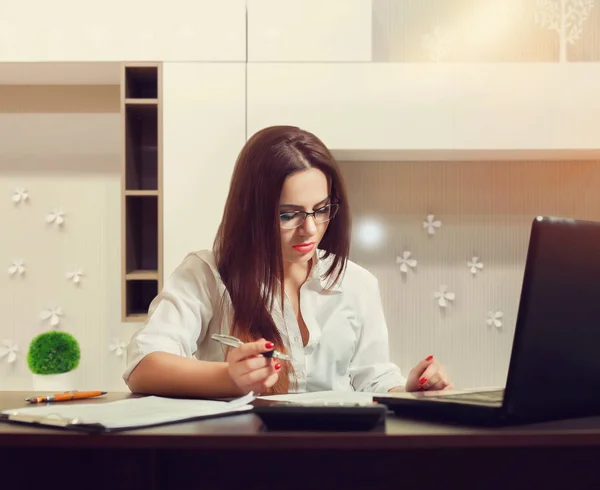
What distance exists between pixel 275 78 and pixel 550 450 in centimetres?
189

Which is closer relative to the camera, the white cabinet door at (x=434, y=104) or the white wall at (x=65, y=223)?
the white cabinet door at (x=434, y=104)

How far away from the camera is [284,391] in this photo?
58.7 inches

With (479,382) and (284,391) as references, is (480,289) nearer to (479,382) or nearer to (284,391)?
(479,382)

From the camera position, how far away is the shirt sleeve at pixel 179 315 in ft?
4.33

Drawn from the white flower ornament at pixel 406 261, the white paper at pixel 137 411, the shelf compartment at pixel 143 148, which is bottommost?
the white paper at pixel 137 411

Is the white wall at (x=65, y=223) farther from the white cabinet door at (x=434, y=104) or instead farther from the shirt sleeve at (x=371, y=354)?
the shirt sleeve at (x=371, y=354)

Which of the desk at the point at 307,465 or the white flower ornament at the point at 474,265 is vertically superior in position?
the white flower ornament at the point at 474,265

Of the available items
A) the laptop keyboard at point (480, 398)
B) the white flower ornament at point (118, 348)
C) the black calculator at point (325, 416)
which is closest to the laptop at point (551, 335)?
the laptop keyboard at point (480, 398)

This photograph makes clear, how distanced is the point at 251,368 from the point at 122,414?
230mm

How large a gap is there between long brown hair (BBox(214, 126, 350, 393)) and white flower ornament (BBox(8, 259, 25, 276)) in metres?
1.56

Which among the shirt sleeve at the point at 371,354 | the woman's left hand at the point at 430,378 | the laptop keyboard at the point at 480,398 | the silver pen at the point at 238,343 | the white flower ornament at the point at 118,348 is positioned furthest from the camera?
the white flower ornament at the point at 118,348

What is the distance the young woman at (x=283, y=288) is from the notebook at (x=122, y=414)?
36cm

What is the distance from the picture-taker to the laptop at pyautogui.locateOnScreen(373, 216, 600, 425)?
0.77 meters

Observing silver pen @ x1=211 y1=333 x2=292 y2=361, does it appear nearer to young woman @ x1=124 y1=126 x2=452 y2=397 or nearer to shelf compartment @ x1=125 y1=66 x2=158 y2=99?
young woman @ x1=124 y1=126 x2=452 y2=397
